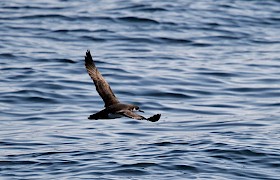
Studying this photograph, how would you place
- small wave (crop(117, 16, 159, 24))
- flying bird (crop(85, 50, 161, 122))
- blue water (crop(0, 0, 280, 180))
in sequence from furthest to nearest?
small wave (crop(117, 16, 159, 24)) → blue water (crop(0, 0, 280, 180)) → flying bird (crop(85, 50, 161, 122))

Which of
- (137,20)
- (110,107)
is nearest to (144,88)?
(110,107)

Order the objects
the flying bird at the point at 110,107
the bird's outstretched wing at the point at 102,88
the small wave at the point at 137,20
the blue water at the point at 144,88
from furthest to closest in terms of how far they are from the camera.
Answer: the small wave at the point at 137,20 < the blue water at the point at 144,88 < the bird's outstretched wing at the point at 102,88 < the flying bird at the point at 110,107

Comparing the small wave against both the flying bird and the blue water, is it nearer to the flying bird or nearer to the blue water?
the blue water

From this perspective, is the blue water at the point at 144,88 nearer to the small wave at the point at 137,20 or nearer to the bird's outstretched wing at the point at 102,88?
the small wave at the point at 137,20

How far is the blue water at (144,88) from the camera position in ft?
40.5

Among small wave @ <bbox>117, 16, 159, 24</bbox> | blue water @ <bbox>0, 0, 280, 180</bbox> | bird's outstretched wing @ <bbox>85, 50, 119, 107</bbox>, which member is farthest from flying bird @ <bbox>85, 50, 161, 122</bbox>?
small wave @ <bbox>117, 16, 159, 24</bbox>

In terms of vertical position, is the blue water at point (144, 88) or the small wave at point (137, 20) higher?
the small wave at point (137, 20)

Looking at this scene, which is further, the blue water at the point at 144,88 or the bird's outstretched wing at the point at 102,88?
the blue water at the point at 144,88

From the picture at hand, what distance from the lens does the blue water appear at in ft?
40.5

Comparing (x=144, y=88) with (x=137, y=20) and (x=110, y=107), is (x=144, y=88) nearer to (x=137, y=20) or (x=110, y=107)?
(x=110, y=107)

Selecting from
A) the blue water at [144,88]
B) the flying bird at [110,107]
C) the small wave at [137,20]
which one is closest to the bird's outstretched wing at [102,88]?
the flying bird at [110,107]

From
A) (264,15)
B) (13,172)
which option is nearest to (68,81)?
(13,172)

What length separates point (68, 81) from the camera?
17.6 meters

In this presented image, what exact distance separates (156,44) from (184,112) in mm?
5505
